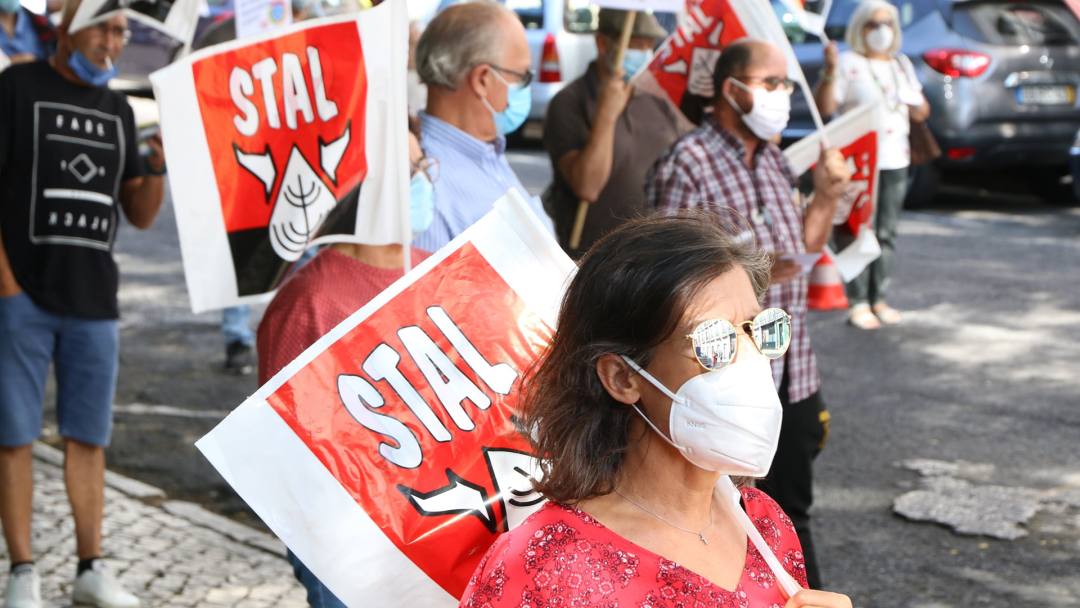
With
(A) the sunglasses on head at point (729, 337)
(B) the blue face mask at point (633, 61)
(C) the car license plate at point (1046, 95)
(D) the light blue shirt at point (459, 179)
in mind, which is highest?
(A) the sunglasses on head at point (729, 337)

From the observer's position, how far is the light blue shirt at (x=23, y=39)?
30.6 feet

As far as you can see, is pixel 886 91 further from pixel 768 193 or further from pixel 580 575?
pixel 580 575

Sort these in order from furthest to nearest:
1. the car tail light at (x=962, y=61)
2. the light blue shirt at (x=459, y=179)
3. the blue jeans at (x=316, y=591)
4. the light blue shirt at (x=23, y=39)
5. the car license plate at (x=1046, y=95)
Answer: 1. the car license plate at (x=1046, y=95)
2. the car tail light at (x=962, y=61)
3. the light blue shirt at (x=23, y=39)
4. the light blue shirt at (x=459, y=179)
5. the blue jeans at (x=316, y=591)

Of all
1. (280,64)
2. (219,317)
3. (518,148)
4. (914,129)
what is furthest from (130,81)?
(280,64)

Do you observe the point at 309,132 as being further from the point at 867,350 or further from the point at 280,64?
the point at 867,350

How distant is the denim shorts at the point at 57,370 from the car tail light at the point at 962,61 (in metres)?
8.78

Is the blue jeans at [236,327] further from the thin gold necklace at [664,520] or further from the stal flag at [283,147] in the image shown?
the thin gold necklace at [664,520]

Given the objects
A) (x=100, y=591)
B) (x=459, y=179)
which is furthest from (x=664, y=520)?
(x=100, y=591)

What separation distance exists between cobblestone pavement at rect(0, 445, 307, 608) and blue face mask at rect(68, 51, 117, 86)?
1.71 metres

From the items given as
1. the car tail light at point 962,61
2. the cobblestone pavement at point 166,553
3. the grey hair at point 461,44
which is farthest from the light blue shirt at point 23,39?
the car tail light at point 962,61

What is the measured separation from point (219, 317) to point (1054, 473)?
5337 millimetres

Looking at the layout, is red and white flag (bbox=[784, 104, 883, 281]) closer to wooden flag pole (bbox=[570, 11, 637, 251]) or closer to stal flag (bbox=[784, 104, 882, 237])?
stal flag (bbox=[784, 104, 882, 237])

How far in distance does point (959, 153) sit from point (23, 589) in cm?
941

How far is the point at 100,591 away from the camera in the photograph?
4906 millimetres
